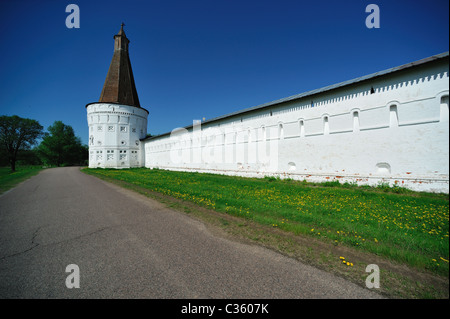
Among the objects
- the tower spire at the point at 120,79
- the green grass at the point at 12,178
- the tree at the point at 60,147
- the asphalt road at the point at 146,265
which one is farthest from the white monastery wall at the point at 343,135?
the tree at the point at 60,147

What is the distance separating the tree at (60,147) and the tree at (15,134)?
5.36m

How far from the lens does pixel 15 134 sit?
4225 cm

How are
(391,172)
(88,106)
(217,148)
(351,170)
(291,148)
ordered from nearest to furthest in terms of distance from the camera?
(391,172) < (351,170) < (291,148) < (217,148) < (88,106)

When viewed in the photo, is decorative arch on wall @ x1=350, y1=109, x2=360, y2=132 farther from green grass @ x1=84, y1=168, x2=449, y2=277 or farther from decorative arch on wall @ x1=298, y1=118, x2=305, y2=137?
green grass @ x1=84, y1=168, x2=449, y2=277

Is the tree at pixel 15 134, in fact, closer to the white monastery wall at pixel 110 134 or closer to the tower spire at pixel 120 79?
the white monastery wall at pixel 110 134

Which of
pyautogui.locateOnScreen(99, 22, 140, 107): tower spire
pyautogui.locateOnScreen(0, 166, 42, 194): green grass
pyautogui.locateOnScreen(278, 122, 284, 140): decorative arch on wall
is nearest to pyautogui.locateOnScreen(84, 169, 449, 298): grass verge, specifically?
pyautogui.locateOnScreen(278, 122, 284, 140): decorative arch on wall

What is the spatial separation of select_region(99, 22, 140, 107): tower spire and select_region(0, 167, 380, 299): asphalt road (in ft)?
127

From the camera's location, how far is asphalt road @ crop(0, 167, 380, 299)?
96.0 inches

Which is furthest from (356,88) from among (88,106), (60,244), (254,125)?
(88,106)

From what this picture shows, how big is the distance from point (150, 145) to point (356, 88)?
3555 centimetres

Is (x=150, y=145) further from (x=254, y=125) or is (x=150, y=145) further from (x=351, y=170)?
(x=351, y=170)

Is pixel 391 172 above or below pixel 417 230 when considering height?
above

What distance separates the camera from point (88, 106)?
118 ft
